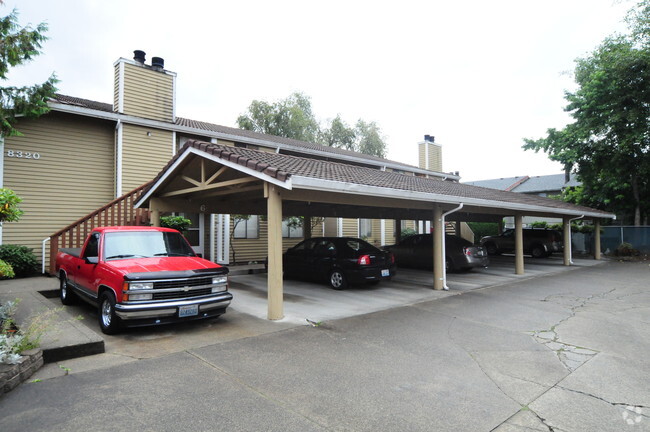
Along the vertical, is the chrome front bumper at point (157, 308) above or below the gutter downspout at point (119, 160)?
below

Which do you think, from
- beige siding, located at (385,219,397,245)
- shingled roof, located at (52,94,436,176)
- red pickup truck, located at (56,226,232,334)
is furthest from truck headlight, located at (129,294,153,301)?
beige siding, located at (385,219,397,245)

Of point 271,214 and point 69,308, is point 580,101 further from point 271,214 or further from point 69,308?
point 69,308

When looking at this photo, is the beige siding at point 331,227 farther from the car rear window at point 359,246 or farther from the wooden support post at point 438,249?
the wooden support post at point 438,249

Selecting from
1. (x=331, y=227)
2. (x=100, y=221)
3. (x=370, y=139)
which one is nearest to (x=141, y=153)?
(x=100, y=221)

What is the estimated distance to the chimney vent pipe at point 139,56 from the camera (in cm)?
1344

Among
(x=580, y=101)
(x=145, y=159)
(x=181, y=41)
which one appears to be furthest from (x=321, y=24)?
(x=580, y=101)

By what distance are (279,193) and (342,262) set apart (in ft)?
13.0

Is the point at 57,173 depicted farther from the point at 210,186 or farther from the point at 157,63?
the point at 210,186

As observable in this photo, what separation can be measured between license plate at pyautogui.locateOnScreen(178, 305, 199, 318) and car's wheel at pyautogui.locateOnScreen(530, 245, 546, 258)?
63.1 ft

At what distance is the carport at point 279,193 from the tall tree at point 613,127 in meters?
7.79

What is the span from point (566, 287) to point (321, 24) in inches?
423

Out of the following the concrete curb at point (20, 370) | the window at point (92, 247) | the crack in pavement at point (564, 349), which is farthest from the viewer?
the window at point (92, 247)

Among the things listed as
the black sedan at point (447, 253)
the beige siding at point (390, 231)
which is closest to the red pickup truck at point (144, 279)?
the black sedan at point (447, 253)

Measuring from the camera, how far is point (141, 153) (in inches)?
504
